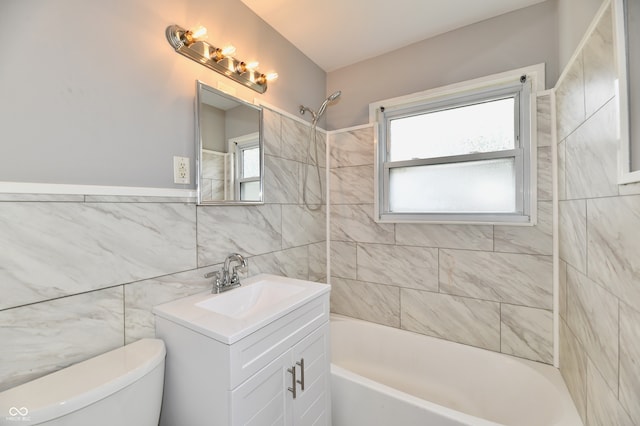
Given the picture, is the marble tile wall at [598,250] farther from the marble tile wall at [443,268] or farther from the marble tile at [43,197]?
the marble tile at [43,197]

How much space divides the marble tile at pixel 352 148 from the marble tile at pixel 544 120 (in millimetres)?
1068

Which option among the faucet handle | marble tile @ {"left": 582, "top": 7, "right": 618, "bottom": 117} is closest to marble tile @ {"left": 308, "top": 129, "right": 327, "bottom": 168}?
the faucet handle

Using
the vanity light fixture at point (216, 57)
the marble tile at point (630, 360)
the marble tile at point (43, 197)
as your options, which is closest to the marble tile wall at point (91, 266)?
the marble tile at point (43, 197)

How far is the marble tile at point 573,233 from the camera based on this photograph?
1.11m

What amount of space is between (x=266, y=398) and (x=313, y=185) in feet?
5.03

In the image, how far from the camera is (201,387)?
930mm

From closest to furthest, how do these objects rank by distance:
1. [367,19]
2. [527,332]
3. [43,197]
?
[43,197] → [527,332] → [367,19]

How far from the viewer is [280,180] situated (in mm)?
1848

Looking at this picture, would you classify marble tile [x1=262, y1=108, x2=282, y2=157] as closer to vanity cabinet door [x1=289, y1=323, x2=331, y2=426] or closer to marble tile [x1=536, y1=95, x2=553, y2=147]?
vanity cabinet door [x1=289, y1=323, x2=331, y2=426]

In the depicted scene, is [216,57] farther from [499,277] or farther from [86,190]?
[499,277]

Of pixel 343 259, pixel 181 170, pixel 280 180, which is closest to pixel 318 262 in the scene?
pixel 343 259

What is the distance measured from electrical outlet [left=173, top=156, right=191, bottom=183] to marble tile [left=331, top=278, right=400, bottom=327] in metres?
1.56

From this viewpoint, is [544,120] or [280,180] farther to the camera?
[280,180]

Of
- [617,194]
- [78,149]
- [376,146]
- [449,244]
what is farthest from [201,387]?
[376,146]
